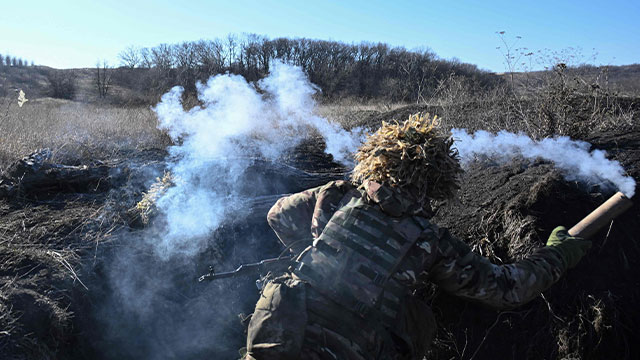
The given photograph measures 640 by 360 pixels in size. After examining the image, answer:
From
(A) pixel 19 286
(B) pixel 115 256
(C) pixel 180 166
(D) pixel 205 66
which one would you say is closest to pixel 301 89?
(C) pixel 180 166

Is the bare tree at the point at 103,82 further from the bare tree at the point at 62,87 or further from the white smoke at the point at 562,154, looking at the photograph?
the white smoke at the point at 562,154

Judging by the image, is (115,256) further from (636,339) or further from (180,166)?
(636,339)

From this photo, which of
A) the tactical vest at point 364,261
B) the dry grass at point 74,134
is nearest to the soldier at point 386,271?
the tactical vest at point 364,261

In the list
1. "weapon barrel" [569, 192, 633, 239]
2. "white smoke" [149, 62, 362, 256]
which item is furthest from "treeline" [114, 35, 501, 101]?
"weapon barrel" [569, 192, 633, 239]

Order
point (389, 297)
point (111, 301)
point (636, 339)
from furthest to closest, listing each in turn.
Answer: point (111, 301), point (636, 339), point (389, 297)

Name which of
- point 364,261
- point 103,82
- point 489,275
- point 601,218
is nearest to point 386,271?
point 364,261

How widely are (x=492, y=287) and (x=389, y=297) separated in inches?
24.7

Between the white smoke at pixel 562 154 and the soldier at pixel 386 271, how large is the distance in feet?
1.74

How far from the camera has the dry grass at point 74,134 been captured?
6.99 meters

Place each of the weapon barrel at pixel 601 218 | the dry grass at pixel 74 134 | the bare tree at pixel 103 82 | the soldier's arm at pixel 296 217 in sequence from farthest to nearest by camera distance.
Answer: the bare tree at pixel 103 82
the dry grass at pixel 74 134
the soldier's arm at pixel 296 217
the weapon barrel at pixel 601 218

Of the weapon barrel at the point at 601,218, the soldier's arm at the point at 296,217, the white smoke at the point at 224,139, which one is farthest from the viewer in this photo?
the white smoke at the point at 224,139

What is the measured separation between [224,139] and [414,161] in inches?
218

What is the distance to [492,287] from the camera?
2.41 meters

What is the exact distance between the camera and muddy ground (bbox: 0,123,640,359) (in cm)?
283
